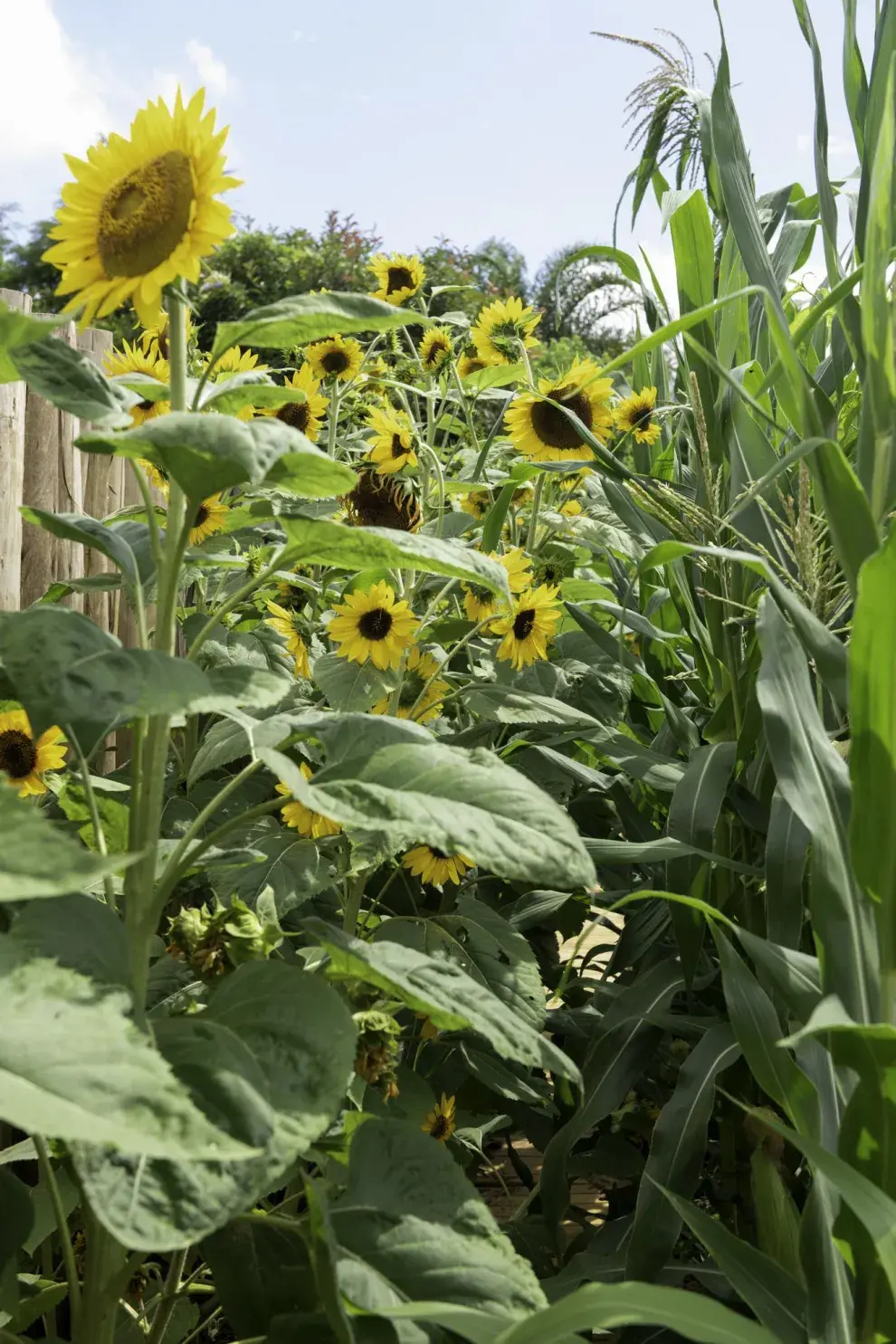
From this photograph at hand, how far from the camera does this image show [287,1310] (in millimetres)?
775

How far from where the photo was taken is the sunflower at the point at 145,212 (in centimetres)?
70

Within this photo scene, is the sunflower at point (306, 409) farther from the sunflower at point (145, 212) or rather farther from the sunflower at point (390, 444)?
the sunflower at point (145, 212)

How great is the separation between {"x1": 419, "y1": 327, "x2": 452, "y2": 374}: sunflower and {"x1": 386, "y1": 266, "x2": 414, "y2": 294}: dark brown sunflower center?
9 centimetres

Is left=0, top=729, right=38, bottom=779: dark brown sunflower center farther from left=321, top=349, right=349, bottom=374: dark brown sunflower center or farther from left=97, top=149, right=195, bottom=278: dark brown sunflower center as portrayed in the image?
left=321, top=349, right=349, bottom=374: dark brown sunflower center

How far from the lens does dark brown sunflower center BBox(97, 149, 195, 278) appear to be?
27.8 inches

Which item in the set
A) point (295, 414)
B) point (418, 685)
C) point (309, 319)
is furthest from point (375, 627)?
point (295, 414)

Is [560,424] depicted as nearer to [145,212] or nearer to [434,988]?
[145,212]

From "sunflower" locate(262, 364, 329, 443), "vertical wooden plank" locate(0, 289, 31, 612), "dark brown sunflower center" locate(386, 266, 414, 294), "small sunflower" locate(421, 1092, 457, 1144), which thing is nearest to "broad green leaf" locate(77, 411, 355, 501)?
"small sunflower" locate(421, 1092, 457, 1144)

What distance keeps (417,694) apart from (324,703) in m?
0.13

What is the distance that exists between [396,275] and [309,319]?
1379 millimetres

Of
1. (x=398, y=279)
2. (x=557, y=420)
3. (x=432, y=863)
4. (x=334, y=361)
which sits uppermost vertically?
(x=398, y=279)

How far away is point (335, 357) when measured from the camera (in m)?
1.82

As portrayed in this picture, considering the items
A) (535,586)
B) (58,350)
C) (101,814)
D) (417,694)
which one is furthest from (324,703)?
(58,350)

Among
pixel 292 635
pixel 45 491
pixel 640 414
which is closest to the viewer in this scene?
pixel 292 635
